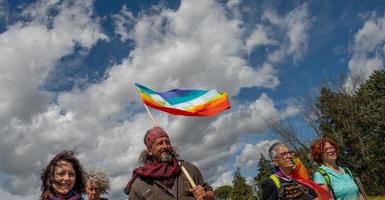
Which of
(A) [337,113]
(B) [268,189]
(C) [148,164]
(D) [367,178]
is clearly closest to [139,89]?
(C) [148,164]

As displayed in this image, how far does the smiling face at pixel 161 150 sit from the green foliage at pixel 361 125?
1797 inches

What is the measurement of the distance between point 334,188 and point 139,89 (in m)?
3.11

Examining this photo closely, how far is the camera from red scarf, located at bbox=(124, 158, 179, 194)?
6.20 metres

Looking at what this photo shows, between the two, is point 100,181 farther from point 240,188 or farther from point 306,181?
point 240,188

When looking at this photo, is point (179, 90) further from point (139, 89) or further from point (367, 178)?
point (367, 178)

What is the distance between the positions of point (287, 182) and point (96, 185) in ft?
9.31

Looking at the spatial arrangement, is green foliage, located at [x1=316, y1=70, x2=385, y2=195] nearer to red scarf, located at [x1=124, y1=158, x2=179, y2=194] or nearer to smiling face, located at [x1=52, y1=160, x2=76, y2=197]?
red scarf, located at [x1=124, y1=158, x2=179, y2=194]

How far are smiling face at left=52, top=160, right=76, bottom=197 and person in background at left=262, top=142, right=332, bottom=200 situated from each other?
2.85 meters

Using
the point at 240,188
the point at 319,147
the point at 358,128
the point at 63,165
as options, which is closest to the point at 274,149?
the point at 319,147

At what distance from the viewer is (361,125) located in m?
55.3

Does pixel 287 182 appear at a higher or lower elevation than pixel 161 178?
lower

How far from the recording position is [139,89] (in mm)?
7930

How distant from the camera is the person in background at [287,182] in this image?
735cm

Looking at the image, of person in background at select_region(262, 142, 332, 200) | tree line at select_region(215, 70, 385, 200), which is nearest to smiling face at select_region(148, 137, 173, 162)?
person in background at select_region(262, 142, 332, 200)
